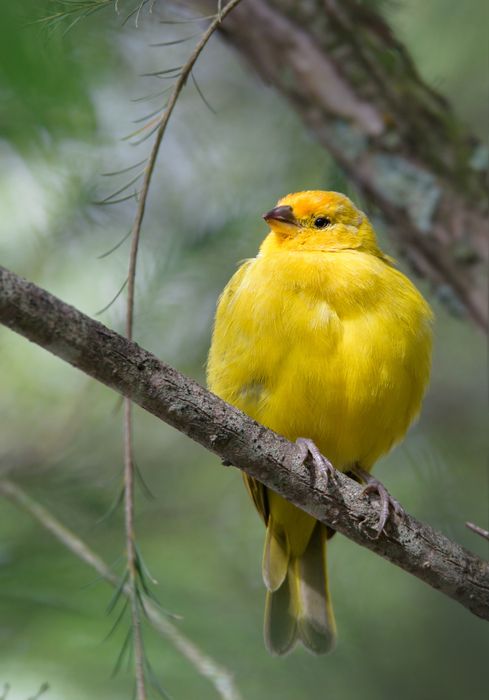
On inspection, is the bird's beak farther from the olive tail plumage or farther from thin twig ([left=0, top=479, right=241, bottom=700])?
thin twig ([left=0, top=479, right=241, bottom=700])

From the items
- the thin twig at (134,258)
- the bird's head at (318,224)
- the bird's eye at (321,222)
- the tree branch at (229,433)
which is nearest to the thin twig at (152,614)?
the thin twig at (134,258)

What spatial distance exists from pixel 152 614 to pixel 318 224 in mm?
1684

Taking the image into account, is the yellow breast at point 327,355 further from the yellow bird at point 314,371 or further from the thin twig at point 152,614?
the thin twig at point 152,614

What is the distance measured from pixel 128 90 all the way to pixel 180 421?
2386 mm

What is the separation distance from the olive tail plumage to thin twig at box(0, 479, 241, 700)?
2.11 ft

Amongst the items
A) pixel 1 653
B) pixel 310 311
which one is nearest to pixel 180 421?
pixel 310 311

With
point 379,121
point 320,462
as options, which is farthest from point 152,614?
point 379,121

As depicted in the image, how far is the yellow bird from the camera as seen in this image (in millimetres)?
3074

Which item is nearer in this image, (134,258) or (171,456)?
(134,258)

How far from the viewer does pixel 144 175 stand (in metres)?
2.47

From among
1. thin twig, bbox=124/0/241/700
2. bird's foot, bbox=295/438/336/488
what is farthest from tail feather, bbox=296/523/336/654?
thin twig, bbox=124/0/241/700

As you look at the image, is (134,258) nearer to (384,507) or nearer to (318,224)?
(384,507)

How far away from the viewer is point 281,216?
3650 mm

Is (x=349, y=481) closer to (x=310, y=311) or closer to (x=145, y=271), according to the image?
(x=310, y=311)
